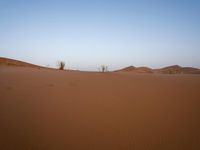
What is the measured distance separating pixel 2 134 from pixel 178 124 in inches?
111

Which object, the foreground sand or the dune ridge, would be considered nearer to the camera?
the foreground sand

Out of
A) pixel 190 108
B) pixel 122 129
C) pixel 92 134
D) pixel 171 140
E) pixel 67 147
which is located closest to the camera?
pixel 67 147

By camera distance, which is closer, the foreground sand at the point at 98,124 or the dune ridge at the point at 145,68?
the foreground sand at the point at 98,124

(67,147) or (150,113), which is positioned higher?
(150,113)

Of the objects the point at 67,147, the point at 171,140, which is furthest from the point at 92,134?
the point at 171,140

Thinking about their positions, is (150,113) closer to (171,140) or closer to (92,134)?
(171,140)

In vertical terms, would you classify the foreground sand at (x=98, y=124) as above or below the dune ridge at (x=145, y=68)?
below

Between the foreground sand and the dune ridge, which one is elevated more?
the dune ridge

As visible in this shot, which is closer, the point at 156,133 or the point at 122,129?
the point at 156,133

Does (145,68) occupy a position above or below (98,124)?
above

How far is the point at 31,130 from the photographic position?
8.44 feet

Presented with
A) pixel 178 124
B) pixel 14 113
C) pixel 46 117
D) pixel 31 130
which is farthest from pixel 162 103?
pixel 14 113

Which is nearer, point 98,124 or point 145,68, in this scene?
point 98,124

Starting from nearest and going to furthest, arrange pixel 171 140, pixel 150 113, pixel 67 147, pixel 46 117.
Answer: pixel 67 147 → pixel 171 140 → pixel 46 117 → pixel 150 113
